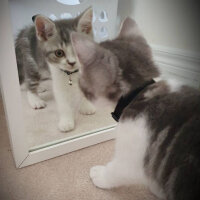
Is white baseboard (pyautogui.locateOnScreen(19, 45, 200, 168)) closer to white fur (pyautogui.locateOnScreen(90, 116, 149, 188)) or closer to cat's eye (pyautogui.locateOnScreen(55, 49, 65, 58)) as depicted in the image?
white fur (pyautogui.locateOnScreen(90, 116, 149, 188))

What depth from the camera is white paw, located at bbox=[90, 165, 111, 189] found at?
36.2 inches

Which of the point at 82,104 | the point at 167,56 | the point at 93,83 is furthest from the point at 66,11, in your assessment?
the point at 167,56

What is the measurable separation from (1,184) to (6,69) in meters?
0.51

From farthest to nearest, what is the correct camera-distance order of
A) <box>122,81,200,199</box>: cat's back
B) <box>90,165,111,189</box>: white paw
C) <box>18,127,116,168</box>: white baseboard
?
<box>18,127,116,168</box>: white baseboard
<box>90,165,111,189</box>: white paw
<box>122,81,200,199</box>: cat's back

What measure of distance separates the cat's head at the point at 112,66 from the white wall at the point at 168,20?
0.33 metres

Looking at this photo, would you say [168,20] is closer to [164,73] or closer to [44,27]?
[164,73]

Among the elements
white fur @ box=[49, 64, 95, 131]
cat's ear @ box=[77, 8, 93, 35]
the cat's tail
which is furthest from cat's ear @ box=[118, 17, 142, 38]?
the cat's tail

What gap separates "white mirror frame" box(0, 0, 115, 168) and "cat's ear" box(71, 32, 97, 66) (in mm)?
236

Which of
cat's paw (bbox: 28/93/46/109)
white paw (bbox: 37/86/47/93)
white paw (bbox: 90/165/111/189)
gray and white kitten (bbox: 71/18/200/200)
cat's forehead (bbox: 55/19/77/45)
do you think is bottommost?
white paw (bbox: 90/165/111/189)

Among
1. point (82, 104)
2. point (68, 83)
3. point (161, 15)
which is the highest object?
point (161, 15)

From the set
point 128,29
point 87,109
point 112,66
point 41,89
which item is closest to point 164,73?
point 128,29

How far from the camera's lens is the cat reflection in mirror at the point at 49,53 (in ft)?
2.73

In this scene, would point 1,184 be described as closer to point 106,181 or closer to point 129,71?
point 106,181

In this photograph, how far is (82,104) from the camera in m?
1.13
